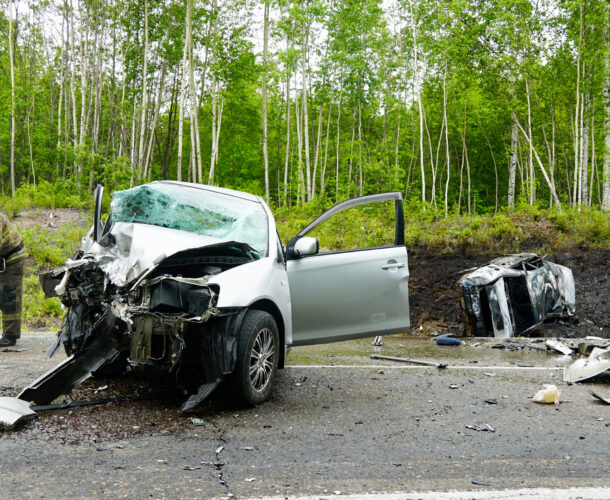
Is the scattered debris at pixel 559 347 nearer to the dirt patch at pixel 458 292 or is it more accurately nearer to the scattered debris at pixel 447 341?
the dirt patch at pixel 458 292

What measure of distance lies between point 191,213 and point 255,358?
166 centimetres

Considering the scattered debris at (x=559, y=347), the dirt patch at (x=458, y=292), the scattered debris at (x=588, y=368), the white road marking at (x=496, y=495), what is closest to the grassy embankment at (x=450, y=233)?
the dirt patch at (x=458, y=292)

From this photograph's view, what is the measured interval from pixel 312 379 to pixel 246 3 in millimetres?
23740

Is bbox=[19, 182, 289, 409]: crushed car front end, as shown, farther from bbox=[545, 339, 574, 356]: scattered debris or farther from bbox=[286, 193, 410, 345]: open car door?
bbox=[545, 339, 574, 356]: scattered debris

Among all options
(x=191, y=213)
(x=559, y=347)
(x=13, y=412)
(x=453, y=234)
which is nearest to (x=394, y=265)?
(x=191, y=213)

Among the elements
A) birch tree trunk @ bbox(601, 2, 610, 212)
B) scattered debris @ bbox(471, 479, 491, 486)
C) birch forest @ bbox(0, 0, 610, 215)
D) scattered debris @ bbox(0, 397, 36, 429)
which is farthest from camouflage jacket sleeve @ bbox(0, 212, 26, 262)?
birch tree trunk @ bbox(601, 2, 610, 212)

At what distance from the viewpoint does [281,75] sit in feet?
90.9

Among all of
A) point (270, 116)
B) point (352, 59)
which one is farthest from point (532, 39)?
point (270, 116)

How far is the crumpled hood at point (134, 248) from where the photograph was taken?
13.2 ft

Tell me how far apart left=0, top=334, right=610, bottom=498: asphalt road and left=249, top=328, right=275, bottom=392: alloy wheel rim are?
0.23 m

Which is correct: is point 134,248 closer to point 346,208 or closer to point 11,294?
point 346,208

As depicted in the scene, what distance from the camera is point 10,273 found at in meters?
7.03

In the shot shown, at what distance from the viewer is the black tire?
4180 mm

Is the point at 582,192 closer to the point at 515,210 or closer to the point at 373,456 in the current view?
the point at 515,210
